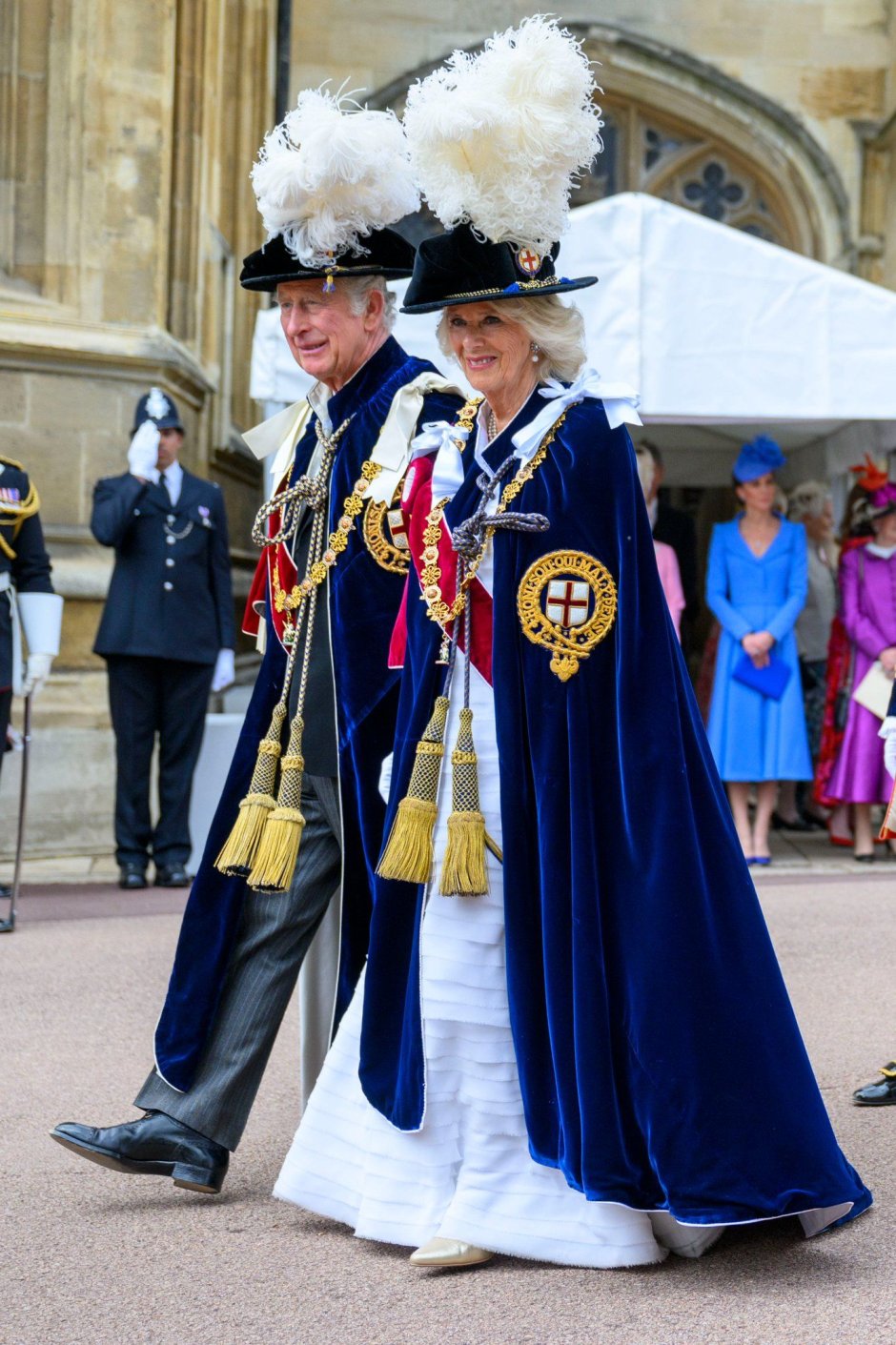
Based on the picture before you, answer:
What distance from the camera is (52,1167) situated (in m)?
3.75

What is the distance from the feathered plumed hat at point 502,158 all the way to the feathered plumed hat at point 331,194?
311 millimetres

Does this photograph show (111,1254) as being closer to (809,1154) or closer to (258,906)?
(258,906)

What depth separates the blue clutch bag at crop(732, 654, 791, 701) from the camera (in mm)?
8125

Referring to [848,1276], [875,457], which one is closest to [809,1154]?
[848,1276]

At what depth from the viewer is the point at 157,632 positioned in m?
7.52

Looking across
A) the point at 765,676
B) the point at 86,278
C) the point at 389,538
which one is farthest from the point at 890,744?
the point at 86,278

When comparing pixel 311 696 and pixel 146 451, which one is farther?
pixel 146 451

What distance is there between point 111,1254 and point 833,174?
13184 millimetres

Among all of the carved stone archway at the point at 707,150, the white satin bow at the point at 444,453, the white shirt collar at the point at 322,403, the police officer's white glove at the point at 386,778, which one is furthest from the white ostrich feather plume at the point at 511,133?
the carved stone archway at the point at 707,150

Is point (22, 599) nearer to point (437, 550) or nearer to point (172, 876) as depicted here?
point (172, 876)

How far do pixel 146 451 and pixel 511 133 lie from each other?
15.2ft

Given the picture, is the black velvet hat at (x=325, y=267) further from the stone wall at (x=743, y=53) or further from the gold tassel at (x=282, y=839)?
the stone wall at (x=743, y=53)

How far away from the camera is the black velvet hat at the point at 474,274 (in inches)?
123

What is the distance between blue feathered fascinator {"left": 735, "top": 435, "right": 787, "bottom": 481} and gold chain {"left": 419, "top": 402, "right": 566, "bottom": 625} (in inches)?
201
